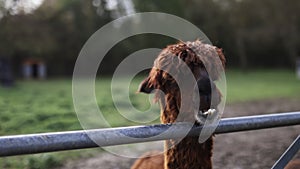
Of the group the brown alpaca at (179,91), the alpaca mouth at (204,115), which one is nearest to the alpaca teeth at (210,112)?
the alpaca mouth at (204,115)

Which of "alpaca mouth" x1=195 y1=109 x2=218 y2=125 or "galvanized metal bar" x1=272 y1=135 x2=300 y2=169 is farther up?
"alpaca mouth" x1=195 y1=109 x2=218 y2=125

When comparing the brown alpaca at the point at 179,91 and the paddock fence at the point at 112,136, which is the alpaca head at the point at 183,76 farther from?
the paddock fence at the point at 112,136

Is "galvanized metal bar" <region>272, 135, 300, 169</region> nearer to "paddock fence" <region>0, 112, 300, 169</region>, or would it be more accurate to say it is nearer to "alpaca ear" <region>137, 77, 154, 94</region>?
"paddock fence" <region>0, 112, 300, 169</region>

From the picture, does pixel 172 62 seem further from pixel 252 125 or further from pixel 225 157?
pixel 225 157

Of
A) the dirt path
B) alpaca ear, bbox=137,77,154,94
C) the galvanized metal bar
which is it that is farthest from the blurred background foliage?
the galvanized metal bar

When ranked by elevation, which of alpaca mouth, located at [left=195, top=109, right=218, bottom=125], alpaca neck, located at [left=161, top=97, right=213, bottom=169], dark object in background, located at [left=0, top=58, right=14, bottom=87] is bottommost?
dark object in background, located at [left=0, top=58, right=14, bottom=87]

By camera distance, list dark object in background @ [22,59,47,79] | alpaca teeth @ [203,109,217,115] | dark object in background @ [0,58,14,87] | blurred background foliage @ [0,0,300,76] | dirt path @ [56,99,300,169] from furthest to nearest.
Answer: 1. dark object in background @ [22,59,47,79]
2. blurred background foliage @ [0,0,300,76]
3. dark object in background @ [0,58,14,87]
4. dirt path @ [56,99,300,169]
5. alpaca teeth @ [203,109,217,115]

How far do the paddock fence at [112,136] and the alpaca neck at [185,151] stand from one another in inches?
16.8

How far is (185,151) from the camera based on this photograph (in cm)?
265

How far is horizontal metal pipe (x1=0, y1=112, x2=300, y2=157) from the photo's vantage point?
5.10 feet

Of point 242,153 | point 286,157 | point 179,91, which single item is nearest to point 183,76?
point 179,91

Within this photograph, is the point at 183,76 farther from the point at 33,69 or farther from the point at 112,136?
the point at 33,69

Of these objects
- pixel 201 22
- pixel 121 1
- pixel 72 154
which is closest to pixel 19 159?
pixel 72 154

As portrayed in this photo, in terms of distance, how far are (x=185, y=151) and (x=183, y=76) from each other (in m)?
0.49
